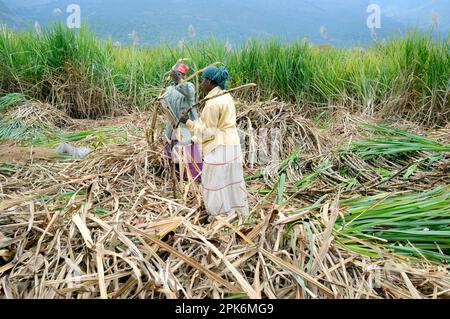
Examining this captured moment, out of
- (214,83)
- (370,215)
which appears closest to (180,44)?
(214,83)

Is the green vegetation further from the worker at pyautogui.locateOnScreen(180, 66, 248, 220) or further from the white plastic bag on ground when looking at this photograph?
the white plastic bag on ground

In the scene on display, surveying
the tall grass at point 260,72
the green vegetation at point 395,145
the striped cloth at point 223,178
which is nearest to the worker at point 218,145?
the striped cloth at point 223,178

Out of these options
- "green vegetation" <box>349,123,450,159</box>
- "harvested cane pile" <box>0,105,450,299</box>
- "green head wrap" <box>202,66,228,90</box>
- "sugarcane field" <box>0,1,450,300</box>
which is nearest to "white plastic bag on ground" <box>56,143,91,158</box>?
"sugarcane field" <box>0,1,450,300</box>

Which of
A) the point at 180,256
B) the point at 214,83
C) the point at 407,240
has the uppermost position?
the point at 214,83

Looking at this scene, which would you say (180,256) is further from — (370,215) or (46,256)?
(370,215)

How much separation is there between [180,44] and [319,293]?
6082 millimetres

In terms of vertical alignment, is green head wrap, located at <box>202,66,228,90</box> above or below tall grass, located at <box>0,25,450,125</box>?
above

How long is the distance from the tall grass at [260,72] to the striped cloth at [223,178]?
2.94m

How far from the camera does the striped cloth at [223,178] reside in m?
2.84

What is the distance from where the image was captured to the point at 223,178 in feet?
9.51

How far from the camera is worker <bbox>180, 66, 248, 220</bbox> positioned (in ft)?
9.16

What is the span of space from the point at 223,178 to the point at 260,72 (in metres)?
3.57

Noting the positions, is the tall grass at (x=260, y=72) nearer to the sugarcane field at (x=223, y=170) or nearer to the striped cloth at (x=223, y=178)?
the sugarcane field at (x=223, y=170)

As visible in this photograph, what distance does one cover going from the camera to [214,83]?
286cm
